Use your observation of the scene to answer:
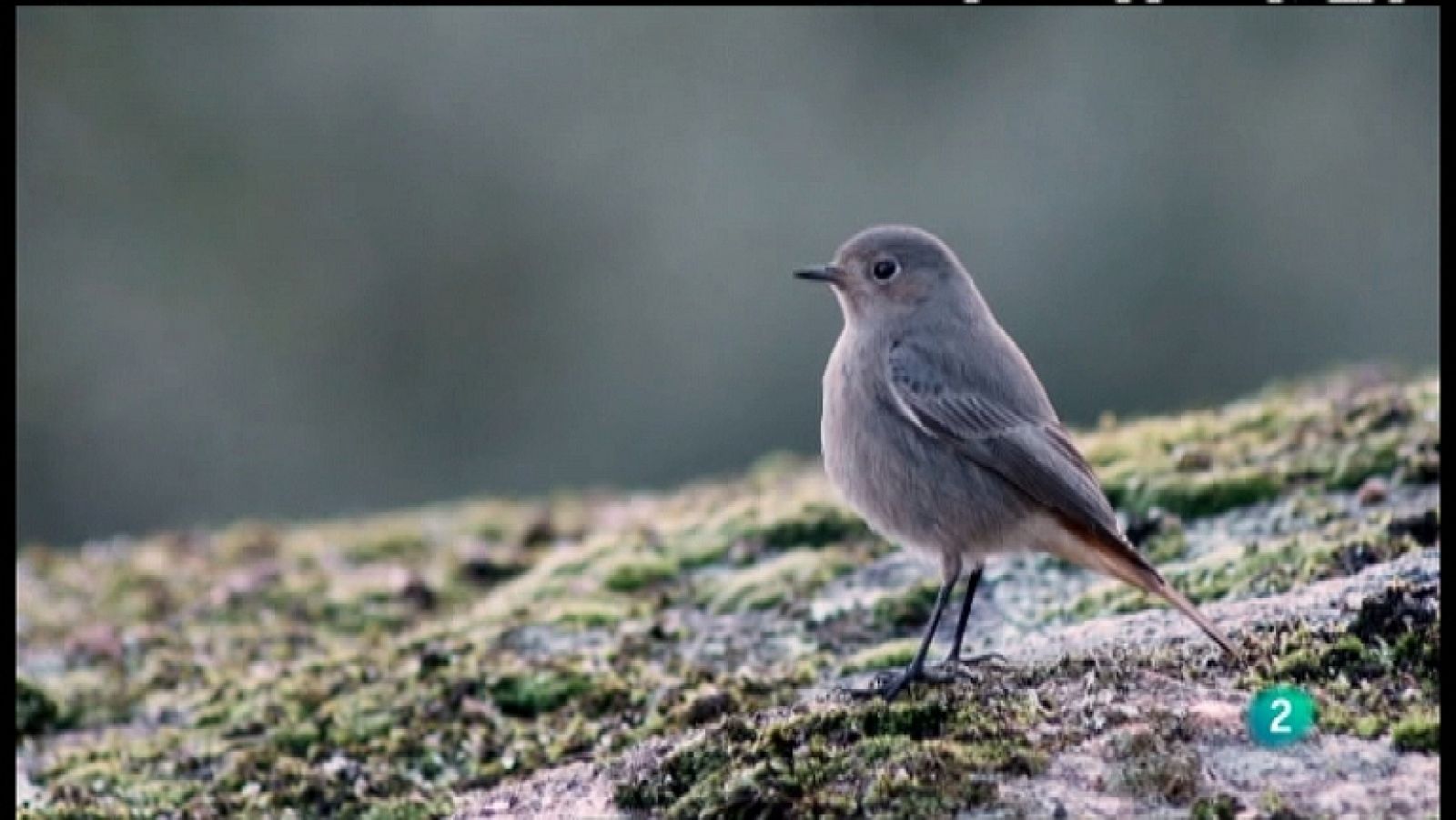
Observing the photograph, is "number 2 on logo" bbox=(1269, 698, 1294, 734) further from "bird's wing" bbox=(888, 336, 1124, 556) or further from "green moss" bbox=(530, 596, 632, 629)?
"green moss" bbox=(530, 596, 632, 629)

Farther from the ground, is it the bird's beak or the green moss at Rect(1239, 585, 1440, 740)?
the bird's beak

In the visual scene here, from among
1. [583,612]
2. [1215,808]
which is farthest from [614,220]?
[1215,808]

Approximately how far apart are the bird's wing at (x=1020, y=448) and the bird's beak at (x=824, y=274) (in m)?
0.44

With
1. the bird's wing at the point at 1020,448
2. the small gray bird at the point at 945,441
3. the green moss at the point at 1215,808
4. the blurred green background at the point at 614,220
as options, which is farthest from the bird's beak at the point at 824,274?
the blurred green background at the point at 614,220

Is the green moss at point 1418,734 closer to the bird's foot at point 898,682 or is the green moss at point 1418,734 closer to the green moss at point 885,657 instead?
the bird's foot at point 898,682

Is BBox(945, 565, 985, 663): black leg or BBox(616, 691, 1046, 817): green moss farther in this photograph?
BBox(945, 565, 985, 663): black leg

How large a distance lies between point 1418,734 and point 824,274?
304 cm

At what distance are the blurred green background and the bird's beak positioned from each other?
41.1ft

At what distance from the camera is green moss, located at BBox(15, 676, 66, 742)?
1020 cm

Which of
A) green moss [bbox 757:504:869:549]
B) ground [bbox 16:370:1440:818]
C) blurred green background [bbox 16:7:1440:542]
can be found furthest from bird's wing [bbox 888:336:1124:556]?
blurred green background [bbox 16:7:1440:542]

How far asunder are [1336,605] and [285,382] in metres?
18.6

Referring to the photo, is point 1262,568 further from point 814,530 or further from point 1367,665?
point 814,530

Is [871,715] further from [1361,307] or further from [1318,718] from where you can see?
[1361,307]

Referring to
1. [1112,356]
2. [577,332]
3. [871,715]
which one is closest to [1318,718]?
[871,715]
